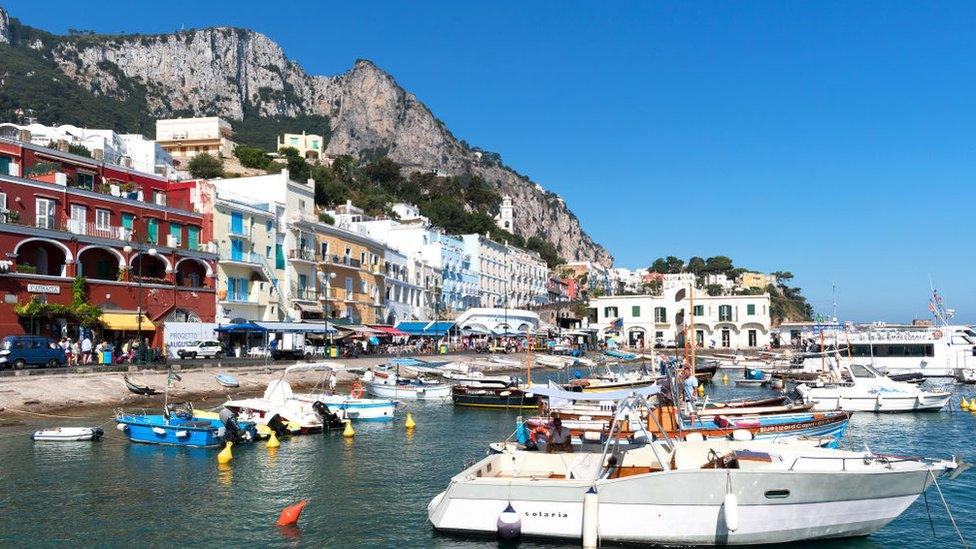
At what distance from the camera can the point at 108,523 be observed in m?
17.8

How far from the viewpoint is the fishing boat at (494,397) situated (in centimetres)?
4203

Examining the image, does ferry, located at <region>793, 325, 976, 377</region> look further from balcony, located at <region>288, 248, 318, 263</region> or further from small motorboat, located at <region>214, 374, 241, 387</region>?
small motorboat, located at <region>214, 374, 241, 387</region>

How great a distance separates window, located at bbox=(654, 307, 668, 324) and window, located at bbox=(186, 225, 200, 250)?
254 feet

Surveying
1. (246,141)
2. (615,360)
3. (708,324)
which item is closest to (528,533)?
(615,360)

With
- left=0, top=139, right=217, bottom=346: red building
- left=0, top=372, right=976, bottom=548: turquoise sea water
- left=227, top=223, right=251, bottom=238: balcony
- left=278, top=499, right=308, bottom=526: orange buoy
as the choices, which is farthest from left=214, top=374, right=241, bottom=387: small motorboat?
left=278, top=499, right=308, bottom=526: orange buoy

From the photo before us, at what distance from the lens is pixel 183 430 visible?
27484mm

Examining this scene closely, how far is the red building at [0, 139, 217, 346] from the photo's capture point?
43875 millimetres

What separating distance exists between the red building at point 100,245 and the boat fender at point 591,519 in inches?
1569

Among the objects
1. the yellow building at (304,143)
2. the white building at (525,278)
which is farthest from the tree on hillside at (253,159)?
the white building at (525,278)

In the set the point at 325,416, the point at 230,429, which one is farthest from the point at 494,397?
the point at 230,429

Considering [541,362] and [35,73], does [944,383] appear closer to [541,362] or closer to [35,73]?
[541,362]

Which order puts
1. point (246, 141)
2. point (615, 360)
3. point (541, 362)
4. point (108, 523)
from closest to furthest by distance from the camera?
point (108, 523), point (541, 362), point (615, 360), point (246, 141)

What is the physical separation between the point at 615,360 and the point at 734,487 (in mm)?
75816

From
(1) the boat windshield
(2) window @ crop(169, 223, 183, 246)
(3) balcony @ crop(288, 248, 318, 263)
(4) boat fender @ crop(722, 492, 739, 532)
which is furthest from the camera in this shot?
(3) balcony @ crop(288, 248, 318, 263)
